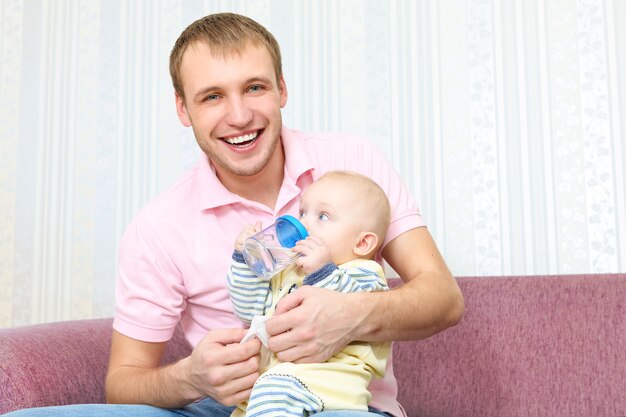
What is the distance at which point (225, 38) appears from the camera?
5.55 feet

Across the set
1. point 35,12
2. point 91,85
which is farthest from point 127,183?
point 35,12

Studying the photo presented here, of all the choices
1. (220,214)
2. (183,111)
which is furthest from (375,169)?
(183,111)

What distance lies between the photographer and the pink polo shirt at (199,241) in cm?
164

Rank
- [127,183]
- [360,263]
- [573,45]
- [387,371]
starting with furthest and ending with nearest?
1. [127,183]
2. [573,45]
3. [387,371]
4. [360,263]

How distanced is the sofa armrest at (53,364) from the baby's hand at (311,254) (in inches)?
22.8

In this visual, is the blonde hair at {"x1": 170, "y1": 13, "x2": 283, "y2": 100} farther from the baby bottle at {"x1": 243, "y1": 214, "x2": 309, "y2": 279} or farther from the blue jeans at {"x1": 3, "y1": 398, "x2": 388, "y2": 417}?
the blue jeans at {"x1": 3, "y1": 398, "x2": 388, "y2": 417}

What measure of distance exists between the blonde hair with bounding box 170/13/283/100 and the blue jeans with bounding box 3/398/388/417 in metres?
0.64

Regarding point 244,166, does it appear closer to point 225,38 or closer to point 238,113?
point 238,113

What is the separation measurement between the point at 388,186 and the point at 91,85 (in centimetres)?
143

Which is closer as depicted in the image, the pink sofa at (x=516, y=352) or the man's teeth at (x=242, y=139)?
the man's teeth at (x=242, y=139)

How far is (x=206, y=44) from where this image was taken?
1693 millimetres

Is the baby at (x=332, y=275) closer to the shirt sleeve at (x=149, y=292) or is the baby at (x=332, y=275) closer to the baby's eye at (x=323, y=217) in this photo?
the baby's eye at (x=323, y=217)

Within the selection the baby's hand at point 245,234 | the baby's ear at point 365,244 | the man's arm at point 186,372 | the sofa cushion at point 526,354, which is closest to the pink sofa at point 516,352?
the sofa cushion at point 526,354

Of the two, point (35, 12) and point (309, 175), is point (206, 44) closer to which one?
point (309, 175)
